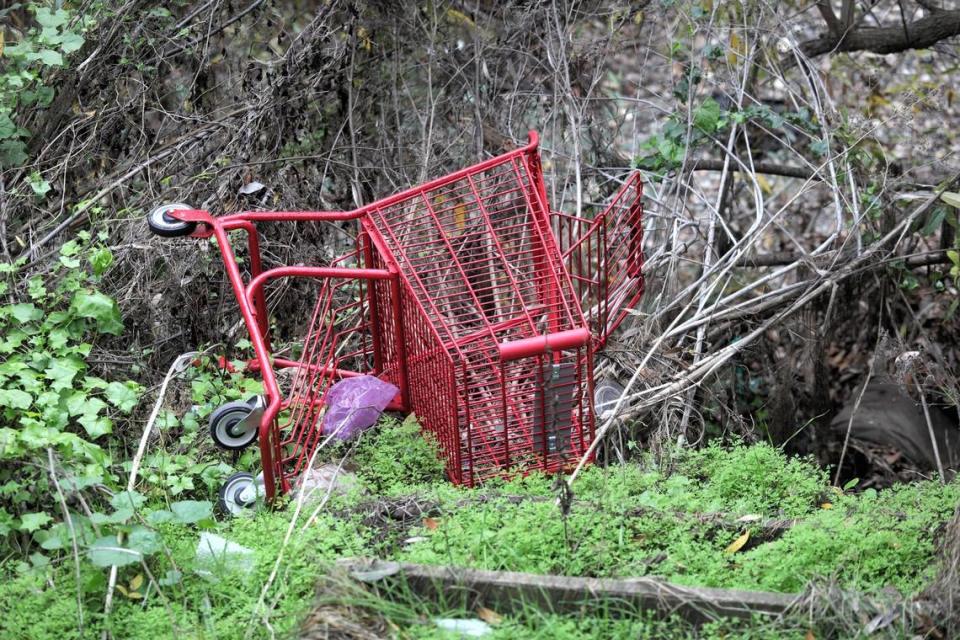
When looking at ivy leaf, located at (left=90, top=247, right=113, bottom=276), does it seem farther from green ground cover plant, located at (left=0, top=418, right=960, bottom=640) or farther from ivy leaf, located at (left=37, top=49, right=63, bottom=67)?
green ground cover plant, located at (left=0, top=418, right=960, bottom=640)

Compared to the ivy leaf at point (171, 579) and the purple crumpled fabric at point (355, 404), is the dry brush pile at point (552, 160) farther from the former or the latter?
the ivy leaf at point (171, 579)

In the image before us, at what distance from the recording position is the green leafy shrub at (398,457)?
3.98 meters

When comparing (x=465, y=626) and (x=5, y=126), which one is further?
(x=5, y=126)

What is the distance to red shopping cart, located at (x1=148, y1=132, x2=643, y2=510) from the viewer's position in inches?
152

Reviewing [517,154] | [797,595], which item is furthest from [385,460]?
[797,595]

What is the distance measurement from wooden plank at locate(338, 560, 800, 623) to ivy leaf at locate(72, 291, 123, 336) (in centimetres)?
194

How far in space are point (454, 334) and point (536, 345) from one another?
0.47 m

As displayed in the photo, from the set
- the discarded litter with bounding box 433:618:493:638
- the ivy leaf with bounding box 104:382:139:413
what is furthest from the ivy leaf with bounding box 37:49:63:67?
the discarded litter with bounding box 433:618:493:638

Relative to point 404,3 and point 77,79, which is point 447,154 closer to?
point 404,3

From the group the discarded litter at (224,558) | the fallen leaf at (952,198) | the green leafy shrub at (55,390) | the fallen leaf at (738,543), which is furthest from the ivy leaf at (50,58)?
the fallen leaf at (952,198)

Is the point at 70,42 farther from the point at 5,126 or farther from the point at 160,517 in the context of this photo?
the point at 160,517

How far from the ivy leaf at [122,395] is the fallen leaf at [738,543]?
2.24 m

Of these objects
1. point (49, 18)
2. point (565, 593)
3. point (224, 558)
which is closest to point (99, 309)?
point (224, 558)

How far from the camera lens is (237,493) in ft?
12.6
